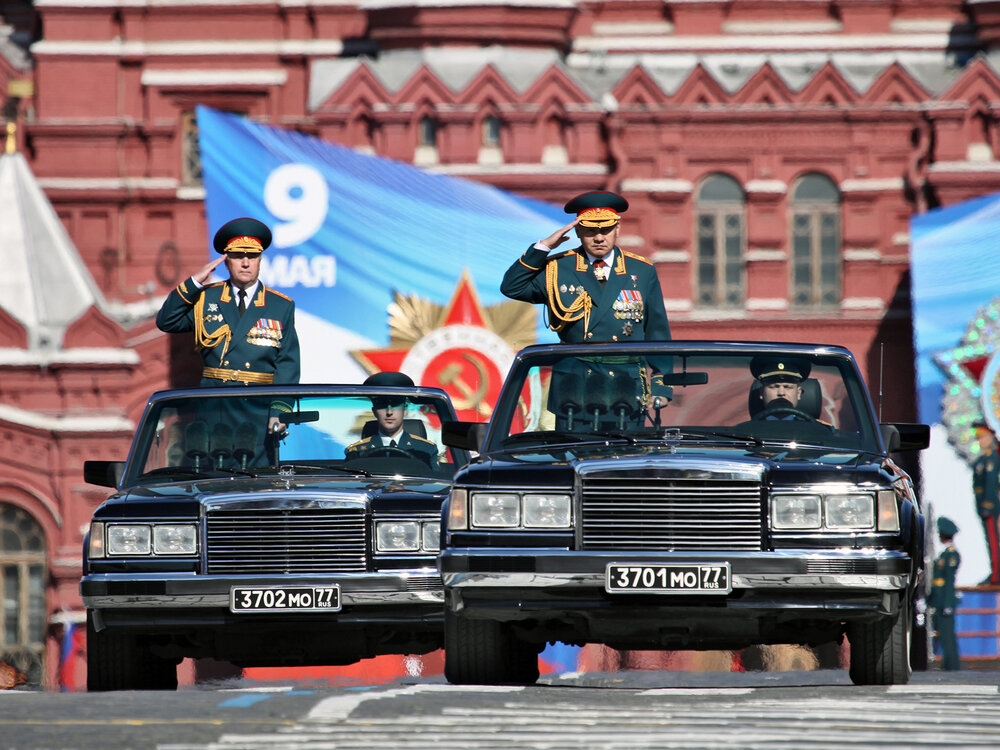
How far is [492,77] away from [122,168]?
570 centimetres

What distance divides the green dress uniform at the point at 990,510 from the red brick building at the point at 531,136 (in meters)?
2.25

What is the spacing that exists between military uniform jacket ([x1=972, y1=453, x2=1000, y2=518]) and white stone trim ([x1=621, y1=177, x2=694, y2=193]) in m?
5.80

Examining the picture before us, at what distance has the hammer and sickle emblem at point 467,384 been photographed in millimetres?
28016

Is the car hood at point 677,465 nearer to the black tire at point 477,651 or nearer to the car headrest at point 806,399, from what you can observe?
the car headrest at point 806,399

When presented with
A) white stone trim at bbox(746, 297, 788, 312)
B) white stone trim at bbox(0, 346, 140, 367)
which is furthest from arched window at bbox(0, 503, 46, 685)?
white stone trim at bbox(746, 297, 788, 312)

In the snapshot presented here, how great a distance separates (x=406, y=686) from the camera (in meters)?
10.0

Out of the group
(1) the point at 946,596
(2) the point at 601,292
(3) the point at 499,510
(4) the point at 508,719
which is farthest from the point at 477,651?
(1) the point at 946,596

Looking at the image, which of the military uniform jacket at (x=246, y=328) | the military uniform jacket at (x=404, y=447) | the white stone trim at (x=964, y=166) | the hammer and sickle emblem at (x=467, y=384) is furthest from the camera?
the white stone trim at (x=964, y=166)

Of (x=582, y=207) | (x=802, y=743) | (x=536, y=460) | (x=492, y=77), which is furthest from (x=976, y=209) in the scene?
(x=802, y=743)

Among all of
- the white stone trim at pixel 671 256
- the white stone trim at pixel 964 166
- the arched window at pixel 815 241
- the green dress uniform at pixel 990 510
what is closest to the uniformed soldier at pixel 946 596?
the green dress uniform at pixel 990 510

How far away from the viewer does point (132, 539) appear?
1055 centimetres

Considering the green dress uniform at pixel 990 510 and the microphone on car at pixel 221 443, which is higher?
the microphone on car at pixel 221 443

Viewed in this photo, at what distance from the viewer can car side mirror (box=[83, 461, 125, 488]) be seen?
36.4 feet

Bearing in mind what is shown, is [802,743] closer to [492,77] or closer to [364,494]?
[364,494]
